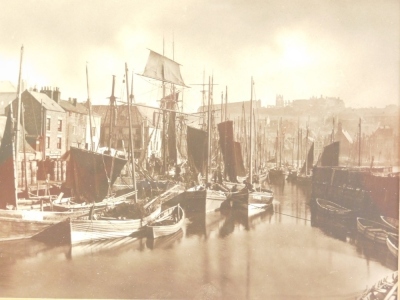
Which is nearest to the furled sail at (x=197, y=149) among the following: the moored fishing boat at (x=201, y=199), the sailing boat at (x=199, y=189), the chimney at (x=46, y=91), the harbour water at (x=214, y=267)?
the sailing boat at (x=199, y=189)

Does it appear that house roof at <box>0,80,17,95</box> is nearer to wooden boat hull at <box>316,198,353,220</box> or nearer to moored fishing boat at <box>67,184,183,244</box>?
moored fishing boat at <box>67,184,183,244</box>

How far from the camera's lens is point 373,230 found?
342 centimetres

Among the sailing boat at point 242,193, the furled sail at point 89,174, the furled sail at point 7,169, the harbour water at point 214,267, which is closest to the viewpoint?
the harbour water at point 214,267

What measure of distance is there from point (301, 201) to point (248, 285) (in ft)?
6.81

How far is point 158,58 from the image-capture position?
4.16 m

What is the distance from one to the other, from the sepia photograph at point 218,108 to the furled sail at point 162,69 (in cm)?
3

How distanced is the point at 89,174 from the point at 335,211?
2829 mm

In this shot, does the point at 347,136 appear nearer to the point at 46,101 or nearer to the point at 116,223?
the point at 116,223

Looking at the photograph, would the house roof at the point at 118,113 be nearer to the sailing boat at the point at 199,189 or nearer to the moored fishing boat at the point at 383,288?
the sailing boat at the point at 199,189

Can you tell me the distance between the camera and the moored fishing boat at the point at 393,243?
10.8 feet

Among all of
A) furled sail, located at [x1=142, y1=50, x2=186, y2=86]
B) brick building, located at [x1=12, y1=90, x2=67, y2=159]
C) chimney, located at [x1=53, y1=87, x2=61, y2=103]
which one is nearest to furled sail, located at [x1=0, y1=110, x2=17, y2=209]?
chimney, located at [x1=53, y1=87, x2=61, y2=103]

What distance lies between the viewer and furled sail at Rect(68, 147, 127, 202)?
4641 mm

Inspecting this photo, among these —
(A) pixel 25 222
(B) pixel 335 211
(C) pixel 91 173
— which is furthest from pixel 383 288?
(A) pixel 25 222

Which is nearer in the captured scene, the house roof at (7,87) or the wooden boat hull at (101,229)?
the house roof at (7,87)
